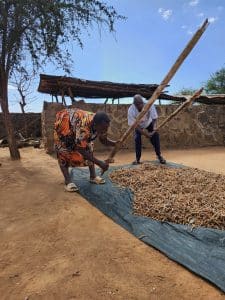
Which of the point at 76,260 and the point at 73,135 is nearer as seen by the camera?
the point at 76,260

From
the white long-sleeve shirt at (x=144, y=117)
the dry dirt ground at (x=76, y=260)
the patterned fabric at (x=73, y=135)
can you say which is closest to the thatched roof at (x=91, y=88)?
the white long-sleeve shirt at (x=144, y=117)

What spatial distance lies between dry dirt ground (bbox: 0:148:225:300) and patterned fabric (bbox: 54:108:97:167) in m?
0.59

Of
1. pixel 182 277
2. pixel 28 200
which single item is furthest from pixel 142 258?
pixel 28 200

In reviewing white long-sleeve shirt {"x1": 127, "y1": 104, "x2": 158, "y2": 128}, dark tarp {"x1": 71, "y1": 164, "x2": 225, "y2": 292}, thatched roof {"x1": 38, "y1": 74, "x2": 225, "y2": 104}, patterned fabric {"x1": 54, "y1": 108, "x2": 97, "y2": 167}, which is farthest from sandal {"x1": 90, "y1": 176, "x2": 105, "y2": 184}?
thatched roof {"x1": 38, "y1": 74, "x2": 225, "y2": 104}

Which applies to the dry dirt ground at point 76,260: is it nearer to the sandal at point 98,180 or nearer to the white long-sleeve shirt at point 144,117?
the sandal at point 98,180

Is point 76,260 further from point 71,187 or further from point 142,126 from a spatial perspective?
point 142,126

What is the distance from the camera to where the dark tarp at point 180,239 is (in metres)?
2.48

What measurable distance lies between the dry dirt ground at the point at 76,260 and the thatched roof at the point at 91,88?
204 inches

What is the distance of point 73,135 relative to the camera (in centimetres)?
465

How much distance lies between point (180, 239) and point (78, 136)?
6.66 feet

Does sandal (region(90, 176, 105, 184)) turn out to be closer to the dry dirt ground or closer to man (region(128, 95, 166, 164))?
the dry dirt ground

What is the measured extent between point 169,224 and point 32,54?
6198 millimetres

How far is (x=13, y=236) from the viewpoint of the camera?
336 cm

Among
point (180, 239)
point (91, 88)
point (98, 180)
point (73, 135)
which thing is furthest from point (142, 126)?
point (180, 239)
